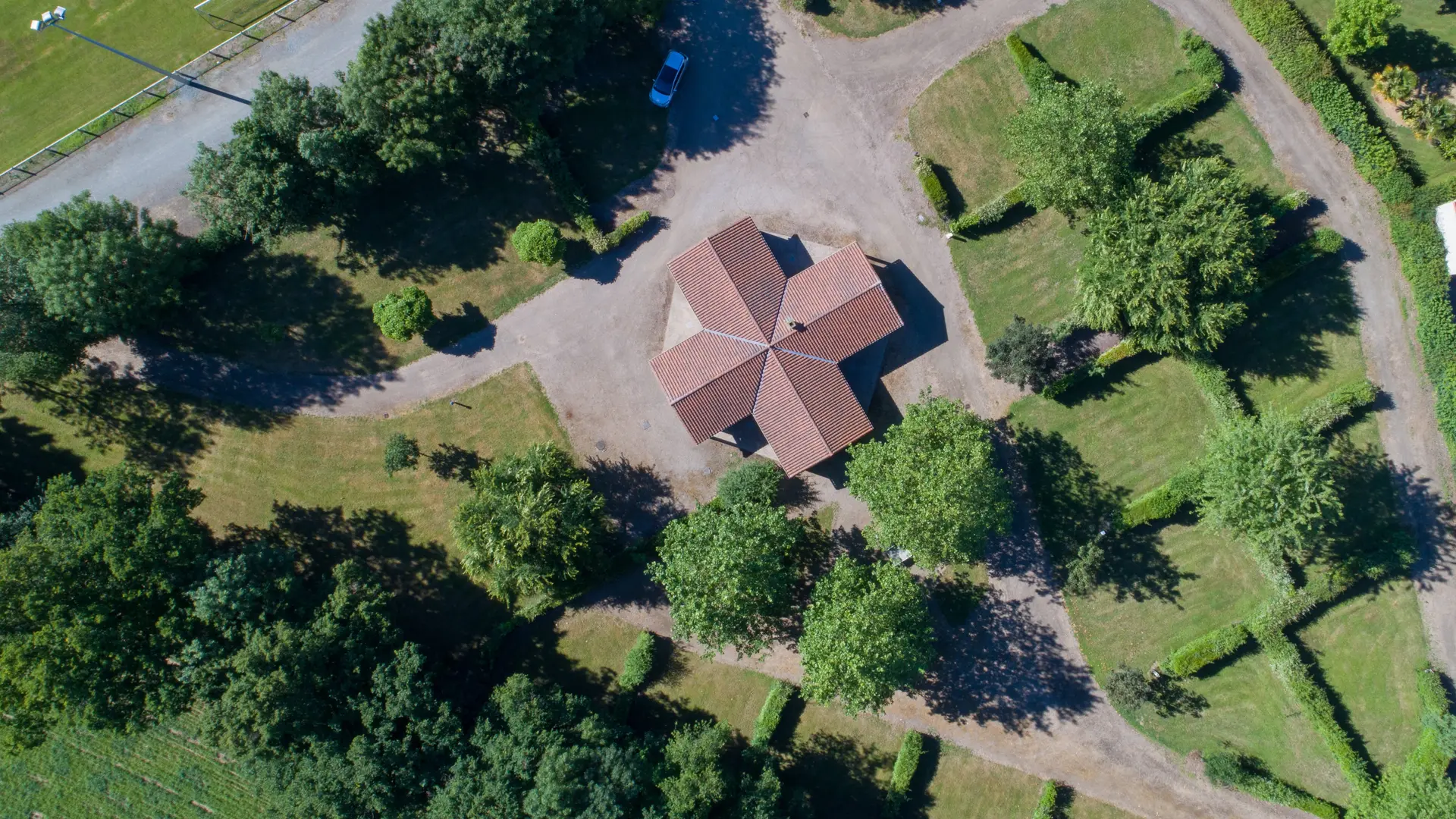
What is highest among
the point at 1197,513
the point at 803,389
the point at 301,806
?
the point at 803,389

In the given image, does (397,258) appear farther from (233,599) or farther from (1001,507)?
(1001,507)

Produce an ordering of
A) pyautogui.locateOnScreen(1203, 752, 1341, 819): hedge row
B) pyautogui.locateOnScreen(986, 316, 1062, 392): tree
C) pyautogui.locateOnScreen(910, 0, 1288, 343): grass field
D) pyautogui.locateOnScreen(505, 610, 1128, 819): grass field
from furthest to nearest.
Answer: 1. pyautogui.locateOnScreen(505, 610, 1128, 819): grass field
2. pyautogui.locateOnScreen(910, 0, 1288, 343): grass field
3. pyautogui.locateOnScreen(1203, 752, 1341, 819): hedge row
4. pyautogui.locateOnScreen(986, 316, 1062, 392): tree

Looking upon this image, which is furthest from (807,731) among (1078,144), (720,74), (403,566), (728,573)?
(720,74)

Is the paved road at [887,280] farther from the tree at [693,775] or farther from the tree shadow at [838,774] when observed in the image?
the tree at [693,775]

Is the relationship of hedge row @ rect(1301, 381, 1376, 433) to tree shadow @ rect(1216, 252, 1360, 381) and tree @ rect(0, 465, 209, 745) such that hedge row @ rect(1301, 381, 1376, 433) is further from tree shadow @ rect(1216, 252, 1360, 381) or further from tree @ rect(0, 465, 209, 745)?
tree @ rect(0, 465, 209, 745)

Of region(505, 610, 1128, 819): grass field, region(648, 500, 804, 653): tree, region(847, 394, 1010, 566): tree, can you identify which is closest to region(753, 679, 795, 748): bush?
region(505, 610, 1128, 819): grass field

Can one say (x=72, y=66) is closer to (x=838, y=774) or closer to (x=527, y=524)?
(x=527, y=524)

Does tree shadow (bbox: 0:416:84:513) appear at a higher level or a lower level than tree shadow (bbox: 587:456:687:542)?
higher

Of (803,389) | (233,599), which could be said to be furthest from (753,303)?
(233,599)
